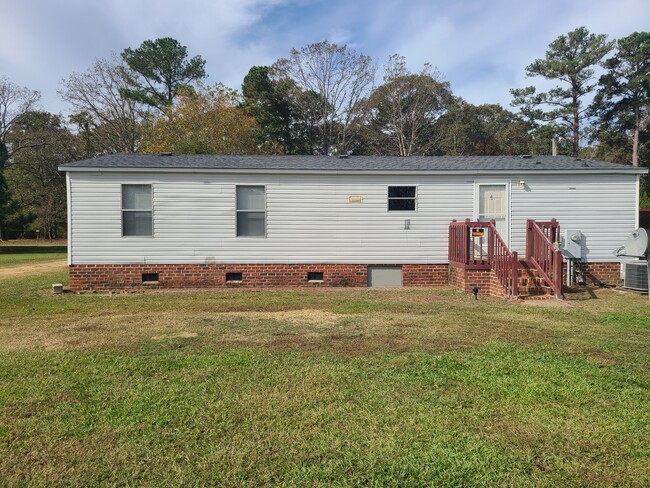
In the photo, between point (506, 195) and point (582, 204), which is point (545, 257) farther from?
point (582, 204)

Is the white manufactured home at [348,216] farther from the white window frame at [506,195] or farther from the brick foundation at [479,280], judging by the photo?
the brick foundation at [479,280]

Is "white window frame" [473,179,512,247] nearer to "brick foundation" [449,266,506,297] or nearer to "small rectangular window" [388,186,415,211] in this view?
"small rectangular window" [388,186,415,211]

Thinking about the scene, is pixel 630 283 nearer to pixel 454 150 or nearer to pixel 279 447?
pixel 279 447

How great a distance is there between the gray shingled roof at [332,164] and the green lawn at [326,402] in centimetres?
488

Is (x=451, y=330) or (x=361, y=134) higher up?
(x=361, y=134)

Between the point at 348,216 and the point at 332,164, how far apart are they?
4.62 ft

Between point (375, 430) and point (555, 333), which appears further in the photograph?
point (555, 333)

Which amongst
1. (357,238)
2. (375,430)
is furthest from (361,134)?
(375,430)

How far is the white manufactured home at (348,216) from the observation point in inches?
408

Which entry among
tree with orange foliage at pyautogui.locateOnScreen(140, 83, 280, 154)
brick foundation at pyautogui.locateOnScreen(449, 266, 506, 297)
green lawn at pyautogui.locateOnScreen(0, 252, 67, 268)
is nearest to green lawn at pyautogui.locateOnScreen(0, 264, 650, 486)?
brick foundation at pyautogui.locateOnScreen(449, 266, 506, 297)

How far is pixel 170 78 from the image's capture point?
118 ft

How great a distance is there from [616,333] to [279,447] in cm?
472

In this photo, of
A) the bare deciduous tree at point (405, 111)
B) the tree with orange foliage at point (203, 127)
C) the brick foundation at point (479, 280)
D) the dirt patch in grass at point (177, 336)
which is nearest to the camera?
the dirt patch in grass at point (177, 336)

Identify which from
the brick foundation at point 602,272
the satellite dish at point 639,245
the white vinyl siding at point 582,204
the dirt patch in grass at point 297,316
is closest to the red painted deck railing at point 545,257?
the white vinyl siding at point 582,204
